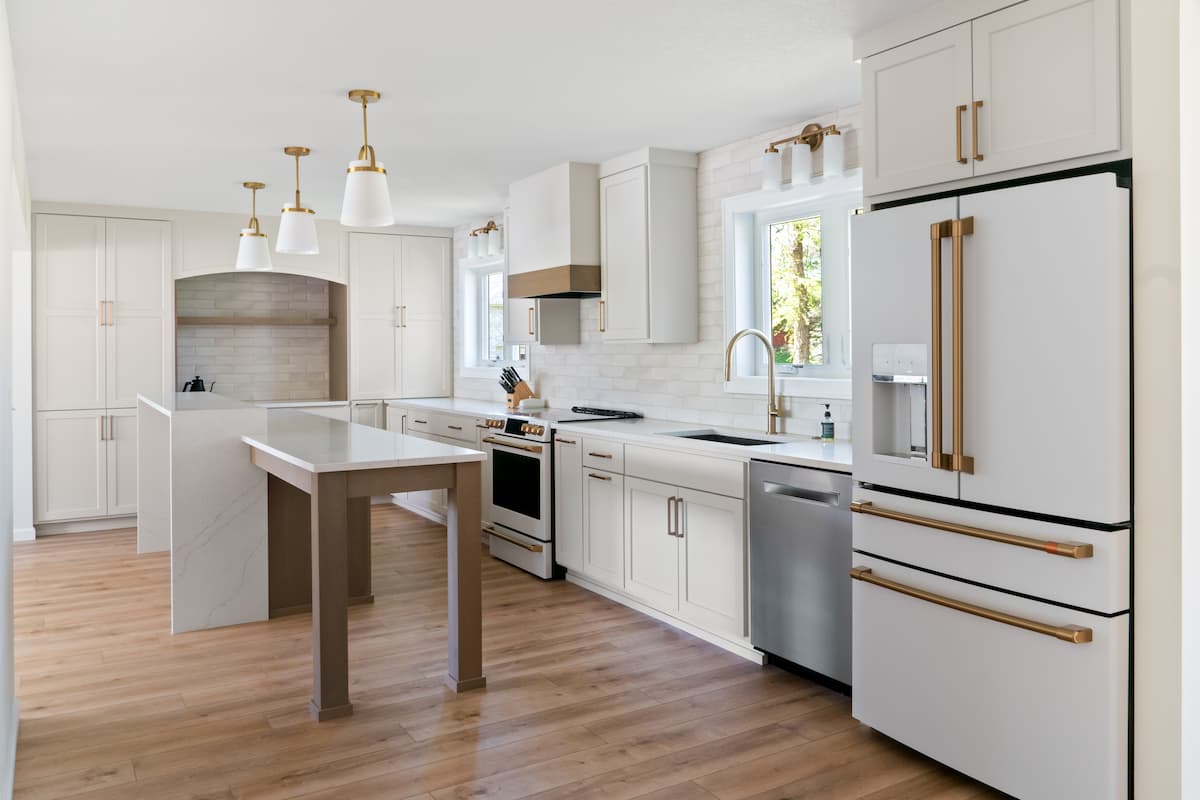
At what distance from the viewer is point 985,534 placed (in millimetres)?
2504

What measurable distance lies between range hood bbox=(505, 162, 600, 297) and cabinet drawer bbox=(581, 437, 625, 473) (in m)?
1.02

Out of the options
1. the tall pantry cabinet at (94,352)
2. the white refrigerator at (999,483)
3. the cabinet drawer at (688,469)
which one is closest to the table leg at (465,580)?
the cabinet drawer at (688,469)

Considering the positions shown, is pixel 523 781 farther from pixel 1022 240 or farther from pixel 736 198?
pixel 736 198

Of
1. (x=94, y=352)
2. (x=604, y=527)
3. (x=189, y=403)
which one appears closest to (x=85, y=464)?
(x=94, y=352)

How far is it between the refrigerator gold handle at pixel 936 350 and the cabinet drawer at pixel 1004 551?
0.54ft

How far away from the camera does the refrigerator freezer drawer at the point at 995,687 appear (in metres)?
2.26

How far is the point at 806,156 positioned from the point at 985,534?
220 cm

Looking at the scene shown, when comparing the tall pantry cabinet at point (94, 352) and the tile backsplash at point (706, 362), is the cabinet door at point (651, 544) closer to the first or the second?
the tile backsplash at point (706, 362)

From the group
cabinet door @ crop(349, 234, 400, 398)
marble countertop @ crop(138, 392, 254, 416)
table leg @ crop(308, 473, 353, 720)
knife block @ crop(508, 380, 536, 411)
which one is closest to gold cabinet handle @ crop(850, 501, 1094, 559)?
table leg @ crop(308, 473, 353, 720)

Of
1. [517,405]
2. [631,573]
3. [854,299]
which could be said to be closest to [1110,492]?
[854,299]

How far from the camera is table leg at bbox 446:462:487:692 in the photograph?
338 cm

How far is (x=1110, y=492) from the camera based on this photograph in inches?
87.5

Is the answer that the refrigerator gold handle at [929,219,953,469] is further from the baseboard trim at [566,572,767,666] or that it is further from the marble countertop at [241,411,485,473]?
the marble countertop at [241,411,485,473]

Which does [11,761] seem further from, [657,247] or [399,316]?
[399,316]
